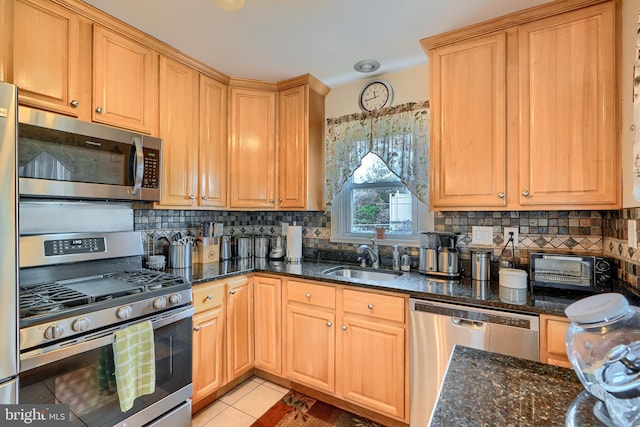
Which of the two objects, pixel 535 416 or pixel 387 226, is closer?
pixel 535 416

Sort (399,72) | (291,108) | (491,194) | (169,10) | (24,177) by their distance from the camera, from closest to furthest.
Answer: (24,177) → (169,10) → (491,194) → (399,72) → (291,108)

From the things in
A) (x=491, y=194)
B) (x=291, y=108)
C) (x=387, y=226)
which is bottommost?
(x=387, y=226)

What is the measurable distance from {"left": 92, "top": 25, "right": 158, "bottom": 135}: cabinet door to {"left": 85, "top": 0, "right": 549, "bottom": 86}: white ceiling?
15cm

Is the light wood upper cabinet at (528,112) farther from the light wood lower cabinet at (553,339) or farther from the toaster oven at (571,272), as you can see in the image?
the light wood lower cabinet at (553,339)

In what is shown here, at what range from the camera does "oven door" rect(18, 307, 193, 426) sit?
3.94 feet

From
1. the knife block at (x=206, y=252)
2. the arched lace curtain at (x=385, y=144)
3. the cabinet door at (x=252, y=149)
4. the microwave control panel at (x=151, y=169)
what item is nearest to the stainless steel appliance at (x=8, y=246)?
the microwave control panel at (x=151, y=169)

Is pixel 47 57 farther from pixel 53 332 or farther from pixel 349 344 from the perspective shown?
pixel 349 344

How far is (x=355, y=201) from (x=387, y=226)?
1.21 feet

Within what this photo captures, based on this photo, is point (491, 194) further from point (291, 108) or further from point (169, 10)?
point (169, 10)

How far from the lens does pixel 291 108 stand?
259 centimetres

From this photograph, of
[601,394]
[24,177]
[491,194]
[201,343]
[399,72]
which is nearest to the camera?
[601,394]

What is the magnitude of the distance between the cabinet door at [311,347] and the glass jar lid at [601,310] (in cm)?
147

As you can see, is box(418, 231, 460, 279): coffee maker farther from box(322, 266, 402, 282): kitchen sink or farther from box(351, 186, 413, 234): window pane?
box(351, 186, 413, 234): window pane

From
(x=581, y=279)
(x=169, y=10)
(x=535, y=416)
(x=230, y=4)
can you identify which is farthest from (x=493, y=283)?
(x=169, y=10)
